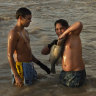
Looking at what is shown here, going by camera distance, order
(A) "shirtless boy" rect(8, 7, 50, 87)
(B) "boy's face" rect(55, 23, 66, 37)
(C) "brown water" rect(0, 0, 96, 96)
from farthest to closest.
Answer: (C) "brown water" rect(0, 0, 96, 96), (B) "boy's face" rect(55, 23, 66, 37), (A) "shirtless boy" rect(8, 7, 50, 87)

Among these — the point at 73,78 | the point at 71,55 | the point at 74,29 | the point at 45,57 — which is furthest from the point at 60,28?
the point at 45,57

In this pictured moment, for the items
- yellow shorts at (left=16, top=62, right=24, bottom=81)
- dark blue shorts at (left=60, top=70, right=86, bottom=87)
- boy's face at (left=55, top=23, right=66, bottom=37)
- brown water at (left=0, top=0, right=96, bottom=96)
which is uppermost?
boy's face at (left=55, top=23, right=66, bottom=37)

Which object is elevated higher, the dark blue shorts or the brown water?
the dark blue shorts

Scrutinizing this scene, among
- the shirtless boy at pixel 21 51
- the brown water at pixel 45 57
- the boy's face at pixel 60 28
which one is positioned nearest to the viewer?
the shirtless boy at pixel 21 51

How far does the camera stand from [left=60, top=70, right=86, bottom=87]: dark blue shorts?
4664 mm

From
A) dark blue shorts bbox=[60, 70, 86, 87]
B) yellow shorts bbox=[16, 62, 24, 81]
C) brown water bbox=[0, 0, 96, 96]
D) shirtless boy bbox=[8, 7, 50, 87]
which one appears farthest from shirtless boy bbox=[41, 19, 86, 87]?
yellow shorts bbox=[16, 62, 24, 81]

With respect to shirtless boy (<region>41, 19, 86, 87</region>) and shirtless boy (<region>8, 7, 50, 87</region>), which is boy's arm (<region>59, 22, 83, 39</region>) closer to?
shirtless boy (<region>41, 19, 86, 87</region>)

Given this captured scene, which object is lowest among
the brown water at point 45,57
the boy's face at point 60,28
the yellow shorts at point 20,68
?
the brown water at point 45,57

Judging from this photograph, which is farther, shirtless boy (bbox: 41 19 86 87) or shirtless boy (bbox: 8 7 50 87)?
Answer: shirtless boy (bbox: 41 19 86 87)

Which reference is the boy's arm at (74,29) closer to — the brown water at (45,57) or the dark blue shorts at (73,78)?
the dark blue shorts at (73,78)

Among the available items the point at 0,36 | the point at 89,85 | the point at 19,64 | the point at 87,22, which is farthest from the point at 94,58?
the point at 87,22

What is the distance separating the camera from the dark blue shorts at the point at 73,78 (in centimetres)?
466

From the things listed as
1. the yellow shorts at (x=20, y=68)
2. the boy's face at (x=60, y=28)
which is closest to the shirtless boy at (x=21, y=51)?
the yellow shorts at (x=20, y=68)

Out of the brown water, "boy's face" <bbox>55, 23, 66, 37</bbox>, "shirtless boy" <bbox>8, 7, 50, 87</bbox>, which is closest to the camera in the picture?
"shirtless boy" <bbox>8, 7, 50, 87</bbox>
